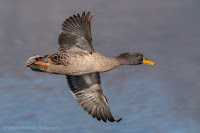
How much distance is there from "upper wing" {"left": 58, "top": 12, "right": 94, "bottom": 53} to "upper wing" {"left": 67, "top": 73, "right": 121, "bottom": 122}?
1.49 meters

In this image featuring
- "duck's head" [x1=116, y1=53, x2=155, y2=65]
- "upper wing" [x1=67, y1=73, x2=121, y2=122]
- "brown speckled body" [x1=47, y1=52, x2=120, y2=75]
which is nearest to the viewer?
"brown speckled body" [x1=47, y1=52, x2=120, y2=75]

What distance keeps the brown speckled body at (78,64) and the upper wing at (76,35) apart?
0.29 meters

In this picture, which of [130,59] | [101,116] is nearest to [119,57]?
[130,59]

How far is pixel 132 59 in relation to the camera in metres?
13.6

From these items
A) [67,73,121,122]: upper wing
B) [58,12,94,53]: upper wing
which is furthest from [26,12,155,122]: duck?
[67,73,121,122]: upper wing

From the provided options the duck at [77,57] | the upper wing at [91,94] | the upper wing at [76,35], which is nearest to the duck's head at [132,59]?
the duck at [77,57]

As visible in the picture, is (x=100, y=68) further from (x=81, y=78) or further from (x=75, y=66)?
(x=81, y=78)

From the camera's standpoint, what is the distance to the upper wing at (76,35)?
1288cm

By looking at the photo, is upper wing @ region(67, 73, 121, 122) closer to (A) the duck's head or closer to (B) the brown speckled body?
(A) the duck's head

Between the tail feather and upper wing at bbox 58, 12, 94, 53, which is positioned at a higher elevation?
upper wing at bbox 58, 12, 94, 53

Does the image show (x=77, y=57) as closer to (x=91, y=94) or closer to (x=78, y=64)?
(x=78, y=64)

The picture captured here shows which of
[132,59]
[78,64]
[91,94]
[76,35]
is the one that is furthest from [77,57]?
[91,94]

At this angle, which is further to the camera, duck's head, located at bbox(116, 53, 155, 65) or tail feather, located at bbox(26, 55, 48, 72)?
duck's head, located at bbox(116, 53, 155, 65)

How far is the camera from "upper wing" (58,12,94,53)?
12883 millimetres
